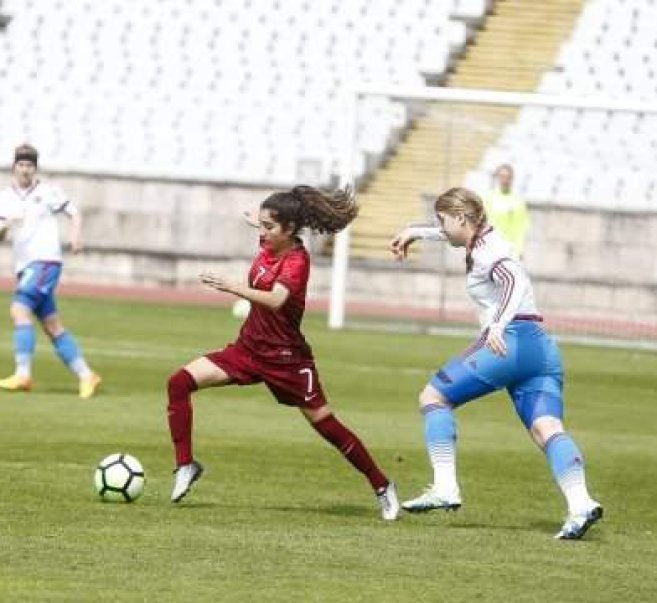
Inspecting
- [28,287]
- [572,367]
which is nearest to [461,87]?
[572,367]

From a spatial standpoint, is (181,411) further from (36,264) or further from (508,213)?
(508,213)

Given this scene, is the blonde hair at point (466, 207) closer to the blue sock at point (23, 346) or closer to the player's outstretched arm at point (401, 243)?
the player's outstretched arm at point (401, 243)

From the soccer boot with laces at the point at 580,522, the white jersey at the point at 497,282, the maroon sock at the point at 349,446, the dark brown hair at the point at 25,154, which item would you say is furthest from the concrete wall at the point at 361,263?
the soccer boot with laces at the point at 580,522

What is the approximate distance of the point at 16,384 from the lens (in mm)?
18203

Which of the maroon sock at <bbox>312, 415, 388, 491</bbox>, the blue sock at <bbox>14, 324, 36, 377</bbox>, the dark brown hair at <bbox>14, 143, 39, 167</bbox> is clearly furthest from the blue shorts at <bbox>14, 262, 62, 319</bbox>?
the maroon sock at <bbox>312, 415, 388, 491</bbox>

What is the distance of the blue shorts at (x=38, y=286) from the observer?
17969mm

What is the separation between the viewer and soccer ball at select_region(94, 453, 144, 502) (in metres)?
11.6

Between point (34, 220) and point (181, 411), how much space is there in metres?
6.80

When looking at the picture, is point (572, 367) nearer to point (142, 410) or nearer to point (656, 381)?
point (656, 381)

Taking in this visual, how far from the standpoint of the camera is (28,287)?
59.0ft

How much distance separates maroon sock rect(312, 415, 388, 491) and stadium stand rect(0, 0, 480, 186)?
72.4ft

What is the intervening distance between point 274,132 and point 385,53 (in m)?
2.24

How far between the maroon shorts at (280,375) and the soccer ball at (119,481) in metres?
0.73

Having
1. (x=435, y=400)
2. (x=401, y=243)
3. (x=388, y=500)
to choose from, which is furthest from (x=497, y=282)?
(x=388, y=500)
